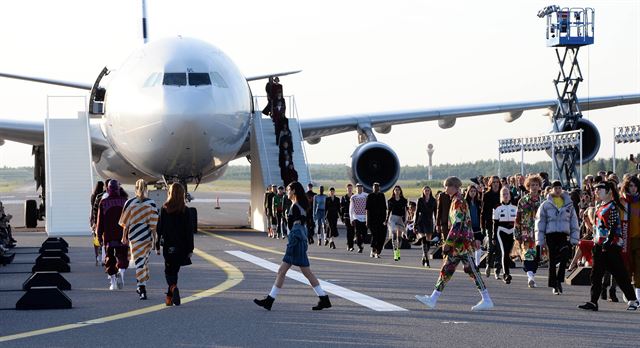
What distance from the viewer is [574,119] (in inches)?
1276

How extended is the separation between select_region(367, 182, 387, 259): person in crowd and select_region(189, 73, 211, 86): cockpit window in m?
5.94

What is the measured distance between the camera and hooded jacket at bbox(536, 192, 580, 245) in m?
14.0

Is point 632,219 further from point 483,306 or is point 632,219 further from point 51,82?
point 51,82

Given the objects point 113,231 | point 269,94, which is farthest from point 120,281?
point 269,94

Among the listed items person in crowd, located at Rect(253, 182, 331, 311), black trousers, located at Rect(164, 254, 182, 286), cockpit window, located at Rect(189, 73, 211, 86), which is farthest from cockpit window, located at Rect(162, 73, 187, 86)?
person in crowd, located at Rect(253, 182, 331, 311)

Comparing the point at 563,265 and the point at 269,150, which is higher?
the point at 269,150

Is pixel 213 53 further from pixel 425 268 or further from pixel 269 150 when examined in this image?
pixel 425 268

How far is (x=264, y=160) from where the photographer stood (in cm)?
2933

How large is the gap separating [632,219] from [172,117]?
1379cm

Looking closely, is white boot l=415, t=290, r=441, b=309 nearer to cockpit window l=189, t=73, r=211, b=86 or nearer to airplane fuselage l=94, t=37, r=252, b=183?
airplane fuselage l=94, t=37, r=252, b=183

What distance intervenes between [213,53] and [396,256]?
893 centimetres

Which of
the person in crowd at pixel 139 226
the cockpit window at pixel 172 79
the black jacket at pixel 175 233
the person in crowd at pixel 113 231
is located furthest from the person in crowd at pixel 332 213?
the black jacket at pixel 175 233

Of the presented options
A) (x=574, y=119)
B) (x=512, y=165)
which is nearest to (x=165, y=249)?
(x=574, y=119)

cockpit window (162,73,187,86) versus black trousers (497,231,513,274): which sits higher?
cockpit window (162,73,187,86)
